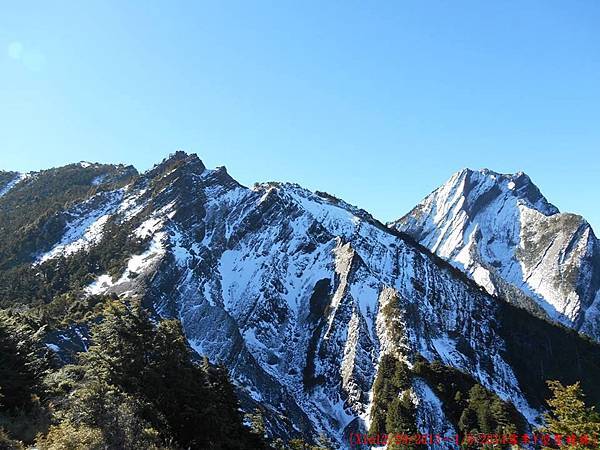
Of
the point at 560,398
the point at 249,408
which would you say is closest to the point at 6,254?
the point at 249,408

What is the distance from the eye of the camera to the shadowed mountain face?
94.2 meters

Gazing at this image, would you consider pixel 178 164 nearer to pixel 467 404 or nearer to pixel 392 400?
pixel 392 400

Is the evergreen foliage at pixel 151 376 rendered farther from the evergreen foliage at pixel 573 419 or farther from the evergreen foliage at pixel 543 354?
the evergreen foliage at pixel 543 354

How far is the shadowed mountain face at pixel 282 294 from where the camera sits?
94.2 metres

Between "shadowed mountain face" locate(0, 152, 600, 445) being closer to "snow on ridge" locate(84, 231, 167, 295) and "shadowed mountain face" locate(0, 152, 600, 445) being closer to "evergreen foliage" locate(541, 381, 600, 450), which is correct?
"snow on ridge" locate(84, 231, 167, 295)

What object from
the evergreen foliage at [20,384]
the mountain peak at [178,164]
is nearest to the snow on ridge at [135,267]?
the mountain peak at [178,164]

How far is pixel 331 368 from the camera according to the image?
103562 mm

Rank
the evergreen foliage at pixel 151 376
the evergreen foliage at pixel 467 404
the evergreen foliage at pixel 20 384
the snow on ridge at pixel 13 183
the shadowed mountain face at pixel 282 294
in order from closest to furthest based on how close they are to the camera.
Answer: the evergreen foliage at pixel 20 384 < the evergreen foliage at pixel 151 376 < the evergreen foliage at pixel 467 404 < the shadowed mountain face at pixel 282 294 < the snow on ridge at pixel 13 183

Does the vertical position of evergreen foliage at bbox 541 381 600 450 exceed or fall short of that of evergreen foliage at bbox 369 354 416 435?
it falls short

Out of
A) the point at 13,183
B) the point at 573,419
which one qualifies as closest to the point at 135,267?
the point at 573,419

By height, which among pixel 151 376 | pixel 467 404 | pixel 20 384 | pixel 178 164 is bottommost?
pixel 20 384

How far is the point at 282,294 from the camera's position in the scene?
400 feet

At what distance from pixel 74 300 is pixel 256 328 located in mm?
40292

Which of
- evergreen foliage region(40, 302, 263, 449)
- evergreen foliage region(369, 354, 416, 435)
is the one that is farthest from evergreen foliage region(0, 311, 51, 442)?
evergreen foliage region(369, 354, 416, 435)
